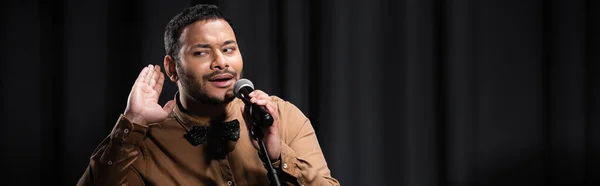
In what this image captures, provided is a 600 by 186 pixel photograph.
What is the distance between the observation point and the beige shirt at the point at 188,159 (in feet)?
5.46

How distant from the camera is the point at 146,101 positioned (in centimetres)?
176

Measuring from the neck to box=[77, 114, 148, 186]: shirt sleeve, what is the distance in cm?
19

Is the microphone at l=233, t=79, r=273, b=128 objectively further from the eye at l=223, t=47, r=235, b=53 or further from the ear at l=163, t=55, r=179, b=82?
the ear at l=163, t=55, r=179, b=82

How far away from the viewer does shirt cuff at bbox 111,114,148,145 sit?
1.65 meters

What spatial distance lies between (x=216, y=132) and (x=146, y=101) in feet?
0.75

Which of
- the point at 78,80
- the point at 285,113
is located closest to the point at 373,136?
the point at 285,113

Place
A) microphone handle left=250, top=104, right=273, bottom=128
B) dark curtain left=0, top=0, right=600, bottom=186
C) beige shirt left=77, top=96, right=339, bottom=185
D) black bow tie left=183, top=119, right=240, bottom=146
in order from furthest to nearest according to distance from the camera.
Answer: dark curtain left=0, top=0, right=600, bottom=186 < black bow tie left=183, top=119, right=240, bottom=146 < beige shirt left=77, top=96, right=339, bottom=185 < microphone handle left=250, top=104, right=273, bottom=128

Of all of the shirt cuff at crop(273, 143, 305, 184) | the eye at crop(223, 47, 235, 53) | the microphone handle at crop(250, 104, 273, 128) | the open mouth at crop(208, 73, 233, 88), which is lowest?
the shirt cuff at crop(273, 143, 305, 184)

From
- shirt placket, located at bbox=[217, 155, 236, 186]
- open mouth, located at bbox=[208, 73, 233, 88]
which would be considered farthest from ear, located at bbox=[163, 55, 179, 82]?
shirt placket, located at bbox=[217, 155, 236, 186]

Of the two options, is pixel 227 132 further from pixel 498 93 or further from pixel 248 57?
pixel 498 93

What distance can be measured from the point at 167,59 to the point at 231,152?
0.35m

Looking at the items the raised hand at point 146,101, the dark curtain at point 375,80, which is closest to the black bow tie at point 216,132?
the raised hand at point 146,101

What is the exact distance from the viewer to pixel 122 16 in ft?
7.85

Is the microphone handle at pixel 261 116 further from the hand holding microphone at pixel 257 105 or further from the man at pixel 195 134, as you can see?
the man at pixel 195 134
